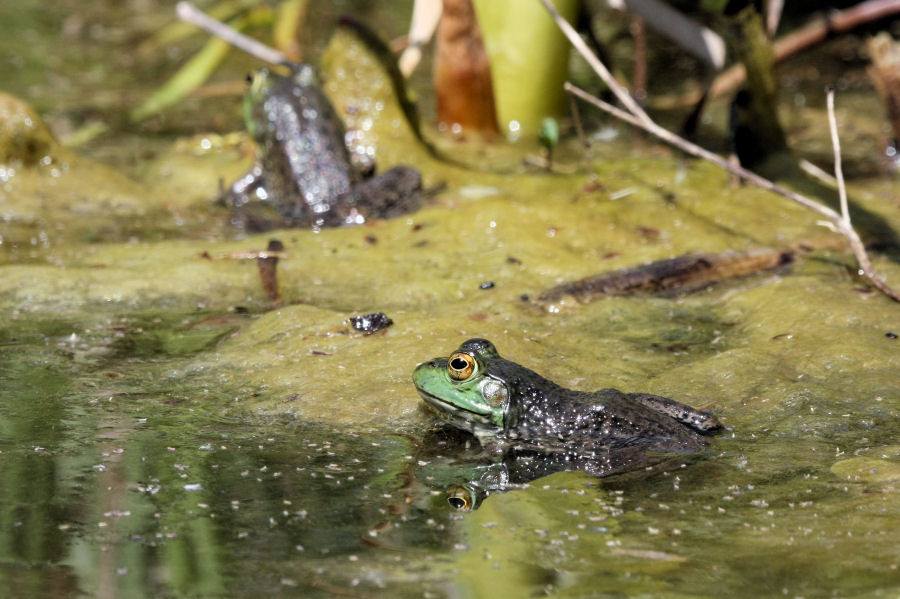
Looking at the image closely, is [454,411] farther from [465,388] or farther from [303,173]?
[303,173]

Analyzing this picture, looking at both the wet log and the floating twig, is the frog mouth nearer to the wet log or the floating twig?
the wet log

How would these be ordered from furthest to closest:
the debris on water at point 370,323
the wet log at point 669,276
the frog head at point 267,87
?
the frog head at point 267,87 < the wet log at point 669,276 < the debris on water at point 370,323

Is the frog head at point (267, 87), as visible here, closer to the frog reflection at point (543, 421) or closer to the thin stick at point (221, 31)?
the thin stick at point (221, 31)

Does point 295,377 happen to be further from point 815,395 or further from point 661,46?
point 661,46

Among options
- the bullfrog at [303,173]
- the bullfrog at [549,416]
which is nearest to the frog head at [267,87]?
the bullfrog at [303,173]

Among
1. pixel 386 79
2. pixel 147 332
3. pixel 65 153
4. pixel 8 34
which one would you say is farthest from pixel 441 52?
pixel 8 34

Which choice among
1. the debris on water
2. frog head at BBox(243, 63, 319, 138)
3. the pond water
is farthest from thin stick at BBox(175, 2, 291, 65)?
the debris on water
